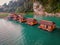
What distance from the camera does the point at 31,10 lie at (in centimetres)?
4497

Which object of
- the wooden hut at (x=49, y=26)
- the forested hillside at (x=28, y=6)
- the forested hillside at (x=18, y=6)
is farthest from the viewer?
the forested hillside at (x=18, y=6)

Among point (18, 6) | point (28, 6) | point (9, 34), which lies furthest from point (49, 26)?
point (18, 6)

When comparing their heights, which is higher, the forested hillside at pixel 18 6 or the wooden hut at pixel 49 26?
the wooden hut at pixel 49 26

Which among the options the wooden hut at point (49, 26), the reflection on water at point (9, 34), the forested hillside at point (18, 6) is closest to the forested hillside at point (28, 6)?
the forested hillside at point (18, 6)

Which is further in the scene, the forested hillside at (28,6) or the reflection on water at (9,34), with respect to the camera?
the forested hillside at (28,6)

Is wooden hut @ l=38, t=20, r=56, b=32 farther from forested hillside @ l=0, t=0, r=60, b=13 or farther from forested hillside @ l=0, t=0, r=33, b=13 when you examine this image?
forested hillside @ l=0, t=0, r=33, b=13

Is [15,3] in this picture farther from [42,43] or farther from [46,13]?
[42,43]

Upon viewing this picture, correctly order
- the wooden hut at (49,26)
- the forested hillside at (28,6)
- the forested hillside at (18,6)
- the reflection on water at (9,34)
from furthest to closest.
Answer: the forested hillside at (18,6)
the forested hillside at (28,6)
the wooden hut at (49,26)
the reflection on water at (9,34)

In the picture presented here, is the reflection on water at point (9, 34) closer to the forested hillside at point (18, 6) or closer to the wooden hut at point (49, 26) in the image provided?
the wooden hut at point (49, 26)

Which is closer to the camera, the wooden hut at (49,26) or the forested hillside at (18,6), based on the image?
the wooden hut at (49,26)

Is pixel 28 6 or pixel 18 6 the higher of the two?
pixel 28 6

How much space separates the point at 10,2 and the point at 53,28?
147 ft

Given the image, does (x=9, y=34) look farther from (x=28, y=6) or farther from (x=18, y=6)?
(x=18, y=6)

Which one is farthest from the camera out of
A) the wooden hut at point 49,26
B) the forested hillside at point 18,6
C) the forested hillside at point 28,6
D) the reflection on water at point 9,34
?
the forested hillside at point 18,6
